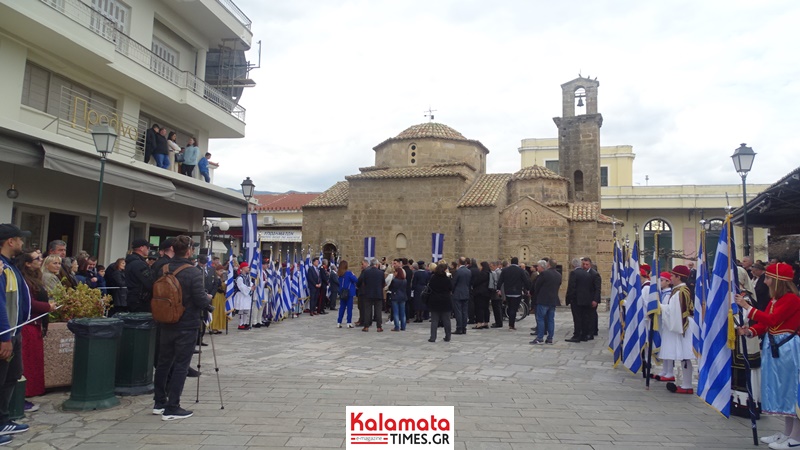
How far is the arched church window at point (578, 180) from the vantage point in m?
27.0

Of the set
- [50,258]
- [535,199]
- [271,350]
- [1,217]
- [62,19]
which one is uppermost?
[62,19]

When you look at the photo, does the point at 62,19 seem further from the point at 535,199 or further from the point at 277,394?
the point at 535,199

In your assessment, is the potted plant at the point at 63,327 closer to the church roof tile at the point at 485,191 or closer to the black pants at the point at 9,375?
the black pants at the point at 9,375

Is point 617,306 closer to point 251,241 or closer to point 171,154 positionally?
point 251,241

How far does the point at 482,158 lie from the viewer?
28203mm

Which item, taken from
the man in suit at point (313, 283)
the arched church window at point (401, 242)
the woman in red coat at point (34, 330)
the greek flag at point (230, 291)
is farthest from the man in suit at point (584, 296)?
the arched church window at point (401, 242)

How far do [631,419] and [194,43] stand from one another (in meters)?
16.5

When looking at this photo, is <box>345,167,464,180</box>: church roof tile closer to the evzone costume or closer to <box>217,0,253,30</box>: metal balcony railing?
<box>217,0,253,30</box>: metal balcony railing

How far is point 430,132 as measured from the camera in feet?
86.6

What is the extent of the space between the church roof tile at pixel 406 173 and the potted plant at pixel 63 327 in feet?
59.4

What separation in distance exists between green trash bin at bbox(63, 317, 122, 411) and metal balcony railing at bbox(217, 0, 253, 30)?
44.6 feet

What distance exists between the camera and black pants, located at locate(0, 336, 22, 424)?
4.51 meters

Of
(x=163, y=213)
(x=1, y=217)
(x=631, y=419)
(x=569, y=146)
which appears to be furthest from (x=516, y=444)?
(x=569, y=146)

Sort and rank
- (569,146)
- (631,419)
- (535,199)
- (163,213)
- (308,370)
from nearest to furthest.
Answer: (631,419) < (308,370) < (163,213) < (535,199) < (569,146)
